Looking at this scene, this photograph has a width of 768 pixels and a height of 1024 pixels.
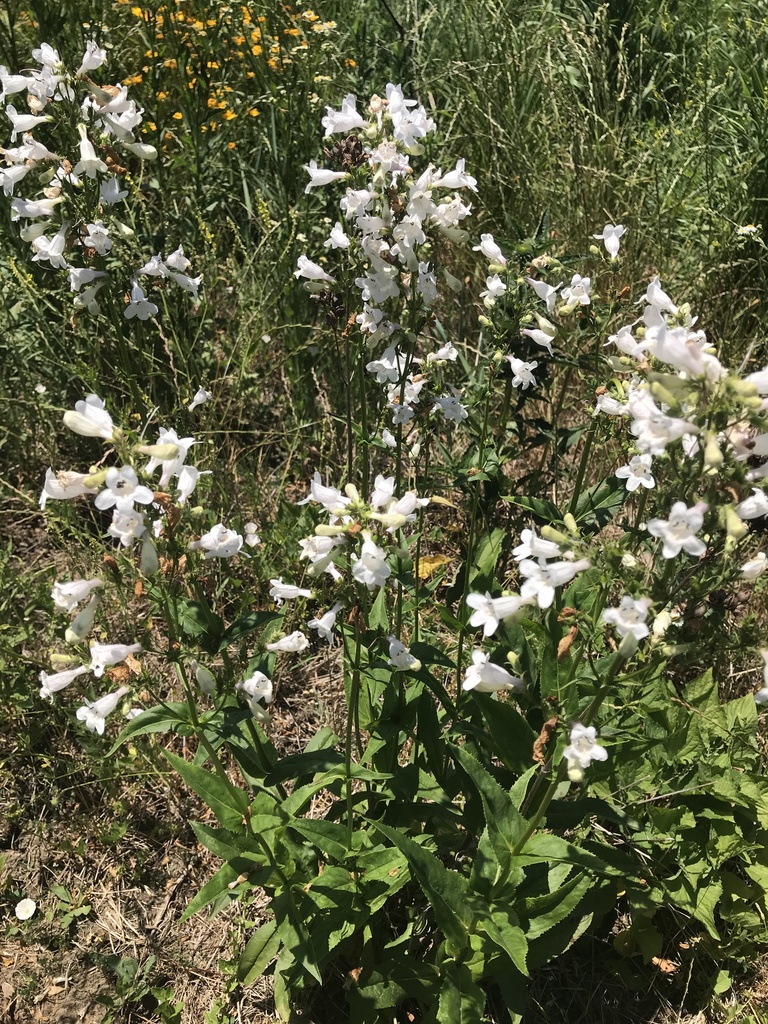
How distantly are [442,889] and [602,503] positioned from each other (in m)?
1.90

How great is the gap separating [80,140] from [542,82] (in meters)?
4.55

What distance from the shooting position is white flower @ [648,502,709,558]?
1.87 m

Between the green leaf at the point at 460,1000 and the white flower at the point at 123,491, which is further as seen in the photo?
the green leaf at the point at 460,1000

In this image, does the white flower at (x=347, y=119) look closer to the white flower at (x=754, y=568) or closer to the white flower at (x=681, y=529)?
the white flower at (x=681, y=529)

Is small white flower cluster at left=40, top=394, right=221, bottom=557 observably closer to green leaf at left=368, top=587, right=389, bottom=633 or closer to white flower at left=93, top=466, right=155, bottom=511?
white flower at left=93, top=466, right=155, bottom=511

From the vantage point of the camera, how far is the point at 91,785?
12.7 feet

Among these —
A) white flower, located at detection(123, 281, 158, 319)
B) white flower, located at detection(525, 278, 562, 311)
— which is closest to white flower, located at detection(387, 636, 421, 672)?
white flower, located at detection(525, 278, 562, 311)

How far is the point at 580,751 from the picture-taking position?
2.16 m

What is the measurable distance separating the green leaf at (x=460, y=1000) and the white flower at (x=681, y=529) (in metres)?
1.69

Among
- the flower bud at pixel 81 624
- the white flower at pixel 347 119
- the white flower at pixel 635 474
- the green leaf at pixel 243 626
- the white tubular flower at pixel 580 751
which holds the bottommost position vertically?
the green leaf at pixel 243 626

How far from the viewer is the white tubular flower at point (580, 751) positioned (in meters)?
2.06

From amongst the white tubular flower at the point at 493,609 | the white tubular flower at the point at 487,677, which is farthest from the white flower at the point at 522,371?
the white tubular flower at the point at 487,677

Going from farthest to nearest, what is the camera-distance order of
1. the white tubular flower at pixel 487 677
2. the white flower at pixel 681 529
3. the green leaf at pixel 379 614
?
the green leaf at pixel 379 614
the white tubular flower at pixel 487 677
the white flower at pixel 681 529

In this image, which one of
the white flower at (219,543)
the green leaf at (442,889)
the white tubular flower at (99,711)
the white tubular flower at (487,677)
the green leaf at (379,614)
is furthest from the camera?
the green leaf at (379,614)
